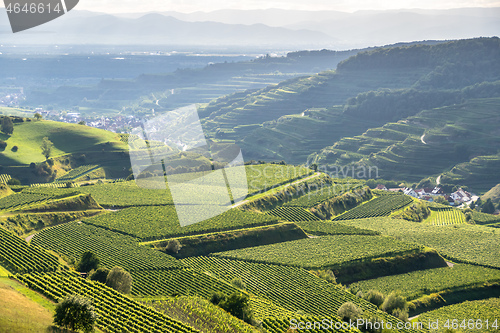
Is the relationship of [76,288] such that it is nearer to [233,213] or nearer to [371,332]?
[371,332]

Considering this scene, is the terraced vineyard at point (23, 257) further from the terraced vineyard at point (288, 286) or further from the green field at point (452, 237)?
the green field at point (452, 237)

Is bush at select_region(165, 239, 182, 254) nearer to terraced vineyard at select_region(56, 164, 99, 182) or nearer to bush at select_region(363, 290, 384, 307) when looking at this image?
bush at select_region(363, 290, 384, 307)

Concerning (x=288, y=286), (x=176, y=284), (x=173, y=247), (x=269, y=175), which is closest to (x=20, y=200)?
(x=173, y=247)

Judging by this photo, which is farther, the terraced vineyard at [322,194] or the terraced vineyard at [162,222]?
the terraced vineyard at [322,194]

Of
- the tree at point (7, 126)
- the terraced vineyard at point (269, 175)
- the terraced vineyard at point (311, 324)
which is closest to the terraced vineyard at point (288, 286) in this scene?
the terraced vineyard at point (311, 324)

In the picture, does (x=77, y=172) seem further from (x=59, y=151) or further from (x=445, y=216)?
(x=445, y=216)

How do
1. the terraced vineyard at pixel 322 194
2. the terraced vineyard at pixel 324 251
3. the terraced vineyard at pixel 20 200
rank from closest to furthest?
1. the terraced vineyard at pixel 324 251
2. the terraced vineyard at pixel 20 200
3. the terraced vineyard at pixel 322 194

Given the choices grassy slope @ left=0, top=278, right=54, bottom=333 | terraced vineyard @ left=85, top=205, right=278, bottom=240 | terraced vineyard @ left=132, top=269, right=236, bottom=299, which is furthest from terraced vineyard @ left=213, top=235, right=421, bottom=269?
grassy slope @ left=0, top=278, right=54, bottom=333
